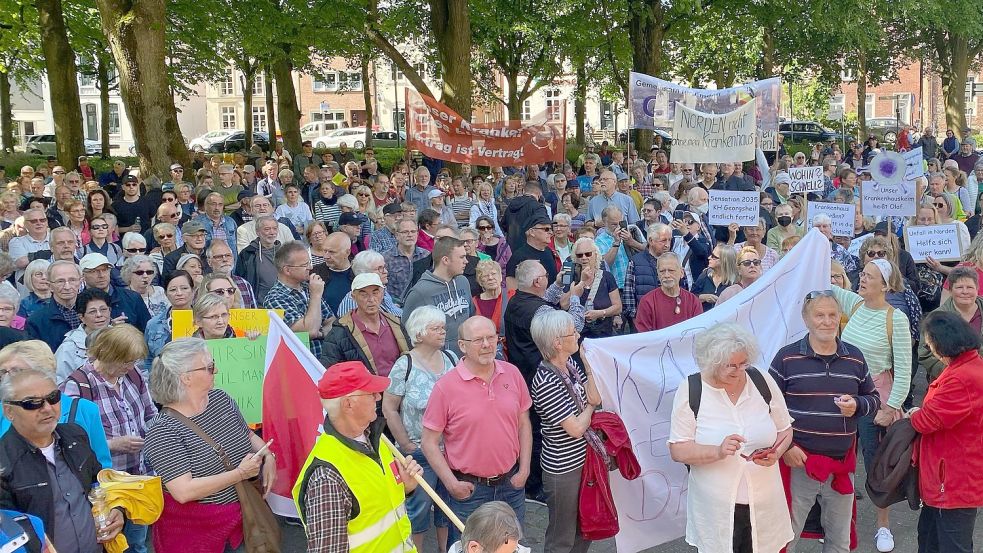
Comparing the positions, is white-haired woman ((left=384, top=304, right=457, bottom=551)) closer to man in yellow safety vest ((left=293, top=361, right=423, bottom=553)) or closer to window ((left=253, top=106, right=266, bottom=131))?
man in yellow safety vest ((left=293, top=361, right=423, bottom=553))

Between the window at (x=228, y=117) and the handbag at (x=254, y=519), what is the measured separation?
7246 centimetres

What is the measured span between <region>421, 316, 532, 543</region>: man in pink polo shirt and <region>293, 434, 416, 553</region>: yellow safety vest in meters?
1.09

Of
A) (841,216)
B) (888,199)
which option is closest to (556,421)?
(841,216)

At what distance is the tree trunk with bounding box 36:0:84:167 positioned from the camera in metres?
21.3

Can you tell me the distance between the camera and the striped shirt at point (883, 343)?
5621 mm

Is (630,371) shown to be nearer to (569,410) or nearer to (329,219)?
(569,410)

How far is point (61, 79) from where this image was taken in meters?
21.8

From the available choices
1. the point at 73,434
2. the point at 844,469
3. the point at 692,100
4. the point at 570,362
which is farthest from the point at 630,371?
the point at 692,100

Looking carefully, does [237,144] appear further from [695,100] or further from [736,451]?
[736,451]

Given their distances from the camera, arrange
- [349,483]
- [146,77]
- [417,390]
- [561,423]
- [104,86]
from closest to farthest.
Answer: [349,483] → [561,423] → [417,390] → [146,77] → [104,86]

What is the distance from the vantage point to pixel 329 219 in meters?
11.5

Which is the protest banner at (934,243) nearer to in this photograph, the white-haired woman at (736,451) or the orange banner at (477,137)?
the white-haired woman at (736,451)

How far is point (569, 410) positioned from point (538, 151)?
9035 millimetres

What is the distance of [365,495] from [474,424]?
50.6 inches
